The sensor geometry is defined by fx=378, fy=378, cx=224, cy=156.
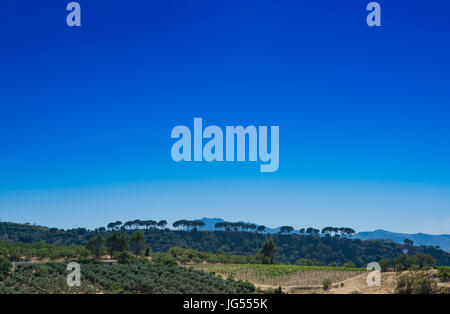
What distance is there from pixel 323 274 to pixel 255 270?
963 cm

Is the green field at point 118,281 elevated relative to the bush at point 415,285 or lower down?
elevated

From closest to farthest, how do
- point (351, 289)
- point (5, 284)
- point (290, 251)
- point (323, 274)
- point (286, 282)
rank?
point (5, 284)
point (351, 289)
point (286, 282)
point (323, 274)
point (290, 251)

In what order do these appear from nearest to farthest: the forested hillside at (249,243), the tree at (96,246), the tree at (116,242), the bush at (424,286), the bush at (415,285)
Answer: the bush at (424,286)
the bush at (415,285)
the tree at (96,246)
the tree at (116,242)
the forested hillside at (249,243)

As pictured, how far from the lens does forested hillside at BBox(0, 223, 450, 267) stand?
452ft

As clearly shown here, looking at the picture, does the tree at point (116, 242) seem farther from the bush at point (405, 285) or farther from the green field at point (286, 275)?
the bush at point (405, 285)

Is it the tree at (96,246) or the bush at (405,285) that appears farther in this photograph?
the tree at (96,246)

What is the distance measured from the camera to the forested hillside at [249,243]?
13762cm

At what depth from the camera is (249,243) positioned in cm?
15762

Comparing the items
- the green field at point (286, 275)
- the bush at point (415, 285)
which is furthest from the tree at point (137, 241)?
the bush at point (415, 285)

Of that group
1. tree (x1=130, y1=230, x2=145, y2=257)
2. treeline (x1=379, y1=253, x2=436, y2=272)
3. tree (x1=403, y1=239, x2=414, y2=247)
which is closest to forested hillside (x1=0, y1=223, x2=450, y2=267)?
tree (x1=403, y1=239, x2=414, y2=247)

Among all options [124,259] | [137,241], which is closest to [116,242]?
[137,241]

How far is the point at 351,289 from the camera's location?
3994cm
